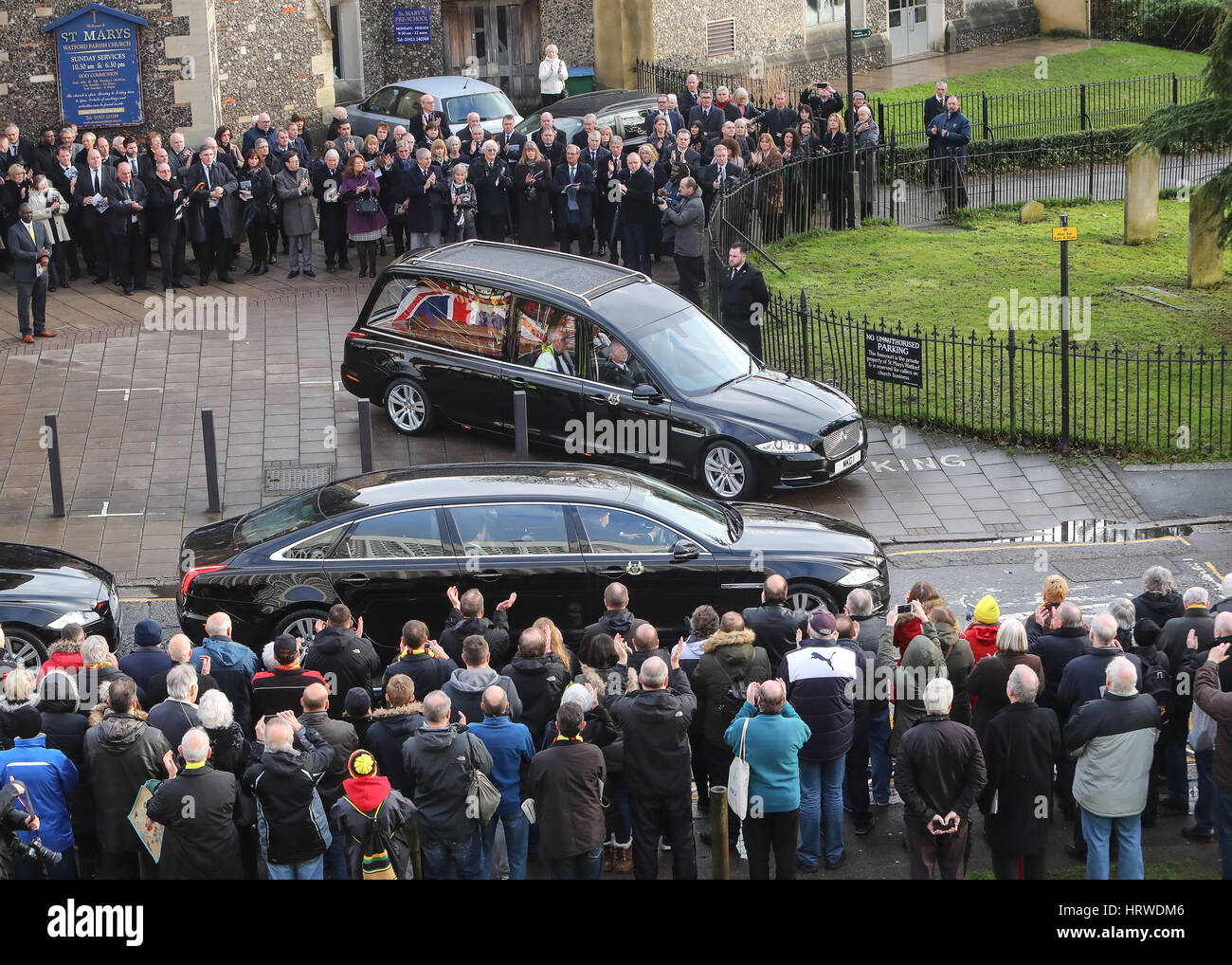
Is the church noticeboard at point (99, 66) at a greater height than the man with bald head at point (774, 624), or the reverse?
the church noticeboard at point (99, 66)

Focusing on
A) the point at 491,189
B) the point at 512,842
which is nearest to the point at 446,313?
the point at 491,189

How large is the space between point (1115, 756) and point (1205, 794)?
1.25 m

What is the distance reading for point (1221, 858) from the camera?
360 inches

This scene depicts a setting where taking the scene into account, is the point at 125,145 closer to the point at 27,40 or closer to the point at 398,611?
the point at 27,40

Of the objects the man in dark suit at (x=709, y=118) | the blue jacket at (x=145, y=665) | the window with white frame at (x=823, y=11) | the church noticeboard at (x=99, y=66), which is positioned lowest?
the blue jacket at (x=145, y=665)

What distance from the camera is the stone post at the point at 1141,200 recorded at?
914 inches

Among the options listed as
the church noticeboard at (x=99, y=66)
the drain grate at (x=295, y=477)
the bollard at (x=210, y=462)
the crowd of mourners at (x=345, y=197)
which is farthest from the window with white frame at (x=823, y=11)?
the bollard at (x=210, y=462)

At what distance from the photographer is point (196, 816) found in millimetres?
8242

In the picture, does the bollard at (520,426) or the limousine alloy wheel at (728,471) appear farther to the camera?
the bollard at (520,426)

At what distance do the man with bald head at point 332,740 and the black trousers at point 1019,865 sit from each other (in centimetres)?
358

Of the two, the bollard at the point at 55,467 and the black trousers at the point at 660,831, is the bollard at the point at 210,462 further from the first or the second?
the black trousers at the point at 660,831

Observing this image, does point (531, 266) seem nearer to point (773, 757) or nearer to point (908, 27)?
point (773, 757)

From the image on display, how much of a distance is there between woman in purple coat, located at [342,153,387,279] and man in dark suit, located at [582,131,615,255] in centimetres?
277
